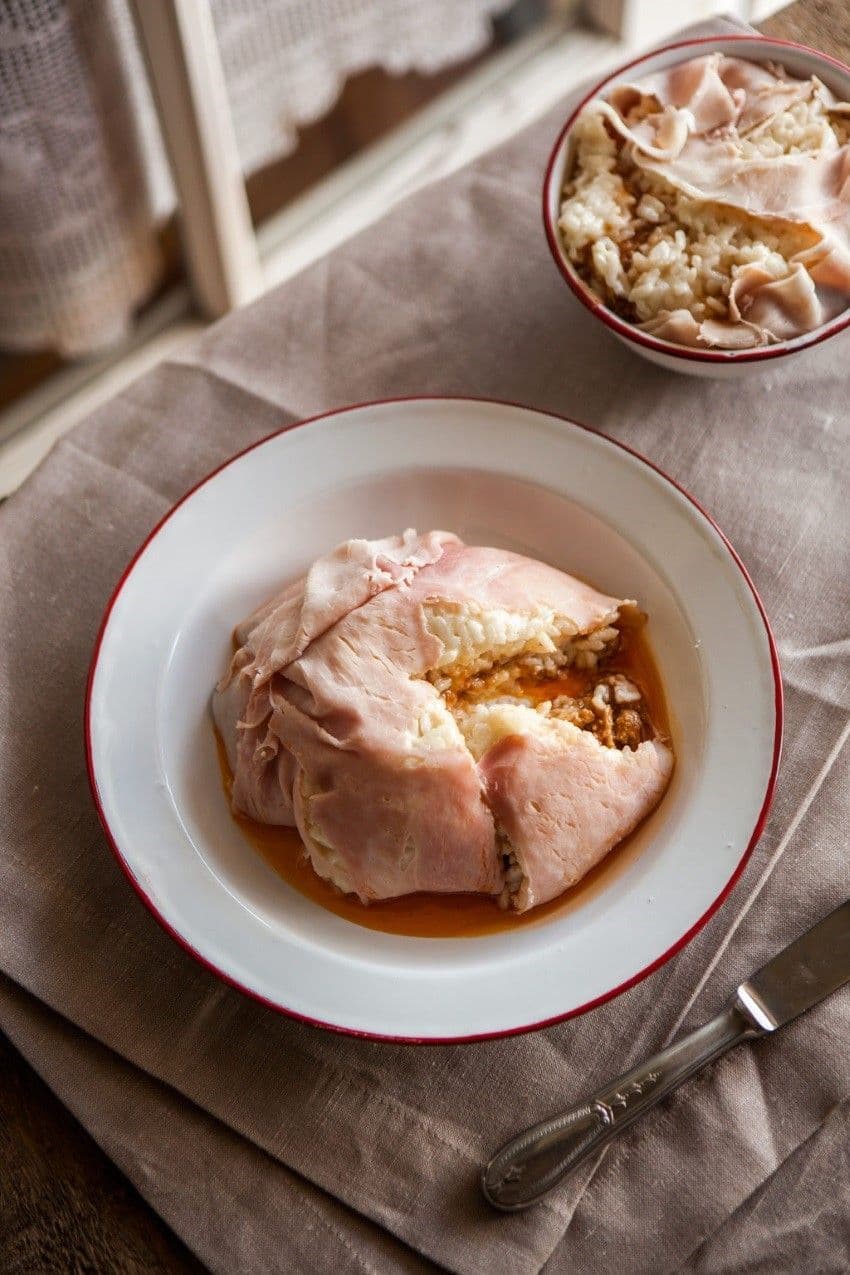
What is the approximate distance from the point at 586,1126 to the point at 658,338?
30.6 inches

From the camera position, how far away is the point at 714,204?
119 cm

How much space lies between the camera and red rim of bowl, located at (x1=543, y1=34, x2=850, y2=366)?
1.16 meters

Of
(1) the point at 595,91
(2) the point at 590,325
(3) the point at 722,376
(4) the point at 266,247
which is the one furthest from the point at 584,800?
(4) the point at 266,247

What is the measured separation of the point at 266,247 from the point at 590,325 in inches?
35.0

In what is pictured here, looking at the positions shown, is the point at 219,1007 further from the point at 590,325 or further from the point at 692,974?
the point at 590,325

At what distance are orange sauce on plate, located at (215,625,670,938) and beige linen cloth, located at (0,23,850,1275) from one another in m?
0.11

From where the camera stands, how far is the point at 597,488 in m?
1.22

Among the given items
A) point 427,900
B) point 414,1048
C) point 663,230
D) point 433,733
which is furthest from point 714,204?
point 414,1048

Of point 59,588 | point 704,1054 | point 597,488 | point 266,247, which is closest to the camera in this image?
point 704,1054

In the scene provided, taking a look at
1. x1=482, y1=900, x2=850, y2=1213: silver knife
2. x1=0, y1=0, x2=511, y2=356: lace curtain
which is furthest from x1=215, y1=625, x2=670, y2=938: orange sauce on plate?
x1=0, y1=0, x2=511, y2=356: lace curtain

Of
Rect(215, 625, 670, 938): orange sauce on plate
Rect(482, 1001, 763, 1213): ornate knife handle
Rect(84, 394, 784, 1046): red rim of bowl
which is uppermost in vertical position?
Rect(84, 394, 784, 1046): red rim of bowl

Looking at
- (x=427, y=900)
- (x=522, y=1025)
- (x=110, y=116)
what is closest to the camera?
(x=522, y=1025)

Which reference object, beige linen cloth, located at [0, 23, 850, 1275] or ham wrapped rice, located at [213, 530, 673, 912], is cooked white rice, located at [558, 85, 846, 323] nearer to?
beige linen cloth, located at [0, 23, 850, 1275]

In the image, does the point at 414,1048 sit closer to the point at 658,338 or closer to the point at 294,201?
the point at 658,338
